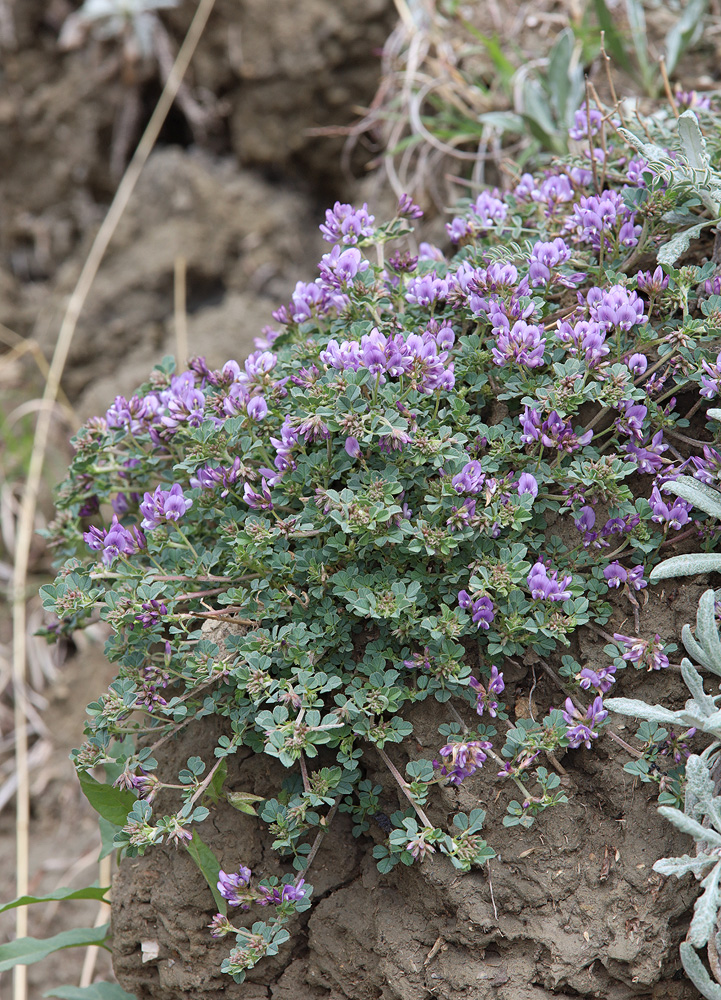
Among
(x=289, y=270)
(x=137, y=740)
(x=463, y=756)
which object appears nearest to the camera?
(x=463, y=756)

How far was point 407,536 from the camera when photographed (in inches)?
81.4

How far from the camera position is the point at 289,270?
15.5 ft

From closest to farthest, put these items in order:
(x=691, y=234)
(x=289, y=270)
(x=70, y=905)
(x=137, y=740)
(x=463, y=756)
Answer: (x=463, y=756) → (x=691, y=234) → (x=137, y=740) → (x=70, y=905) → (x=289, y=270)

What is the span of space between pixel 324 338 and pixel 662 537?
1035 mm

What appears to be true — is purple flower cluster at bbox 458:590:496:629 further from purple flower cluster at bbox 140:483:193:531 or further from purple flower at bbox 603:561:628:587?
purple flower cluster at bbox 140:483:193:531

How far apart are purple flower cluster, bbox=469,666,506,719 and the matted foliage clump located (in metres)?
0.01

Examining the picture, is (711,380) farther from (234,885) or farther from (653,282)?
(234,885)

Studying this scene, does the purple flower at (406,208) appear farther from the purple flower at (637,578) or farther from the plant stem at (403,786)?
the plant stem at (403,786)

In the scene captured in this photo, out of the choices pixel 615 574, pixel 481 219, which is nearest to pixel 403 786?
pixel 615 574

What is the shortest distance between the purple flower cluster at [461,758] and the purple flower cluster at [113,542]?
0.94 metres

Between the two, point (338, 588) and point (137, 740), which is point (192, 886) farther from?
point (338, 588)

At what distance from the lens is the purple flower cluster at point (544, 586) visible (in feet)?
6.39

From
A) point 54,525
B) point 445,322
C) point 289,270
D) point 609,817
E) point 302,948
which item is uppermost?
point 445,322

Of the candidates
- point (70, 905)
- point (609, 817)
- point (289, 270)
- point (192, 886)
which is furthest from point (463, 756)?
point (289, 270)
